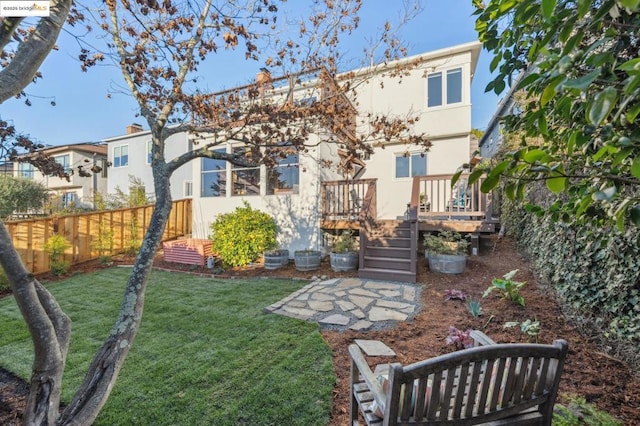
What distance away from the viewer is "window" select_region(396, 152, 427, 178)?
430 inches

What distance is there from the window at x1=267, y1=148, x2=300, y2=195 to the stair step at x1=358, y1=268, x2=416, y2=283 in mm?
3334

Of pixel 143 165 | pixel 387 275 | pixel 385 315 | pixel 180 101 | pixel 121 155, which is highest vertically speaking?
pixel 121 155

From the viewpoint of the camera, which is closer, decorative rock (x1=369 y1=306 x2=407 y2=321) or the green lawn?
the green lawn

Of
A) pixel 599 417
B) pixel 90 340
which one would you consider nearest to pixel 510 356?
pixel 599 417

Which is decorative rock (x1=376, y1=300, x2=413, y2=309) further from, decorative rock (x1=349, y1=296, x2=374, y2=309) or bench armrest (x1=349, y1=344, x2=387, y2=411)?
bench armrest (x1=349, y1=344, x2=387, y2=411)

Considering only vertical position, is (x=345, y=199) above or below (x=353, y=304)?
above

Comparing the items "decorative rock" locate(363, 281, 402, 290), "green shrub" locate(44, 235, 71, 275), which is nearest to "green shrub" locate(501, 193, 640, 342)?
"decorative rock" locate(363, 281, 402, 290)

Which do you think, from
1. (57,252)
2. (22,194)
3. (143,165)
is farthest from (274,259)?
(22,194)

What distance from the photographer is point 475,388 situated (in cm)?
171

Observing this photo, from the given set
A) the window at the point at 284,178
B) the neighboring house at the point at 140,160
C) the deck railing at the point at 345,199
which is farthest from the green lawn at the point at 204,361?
the neighboring house at the point at 140,160

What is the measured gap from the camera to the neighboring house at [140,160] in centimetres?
1585

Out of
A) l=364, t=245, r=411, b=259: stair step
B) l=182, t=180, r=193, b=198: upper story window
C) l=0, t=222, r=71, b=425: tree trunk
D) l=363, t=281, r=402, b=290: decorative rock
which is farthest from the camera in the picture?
l=182, t=180, r=193, b=198: upper story window

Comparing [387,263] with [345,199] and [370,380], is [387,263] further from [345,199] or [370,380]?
[370,380]

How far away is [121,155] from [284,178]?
14.5 meters
